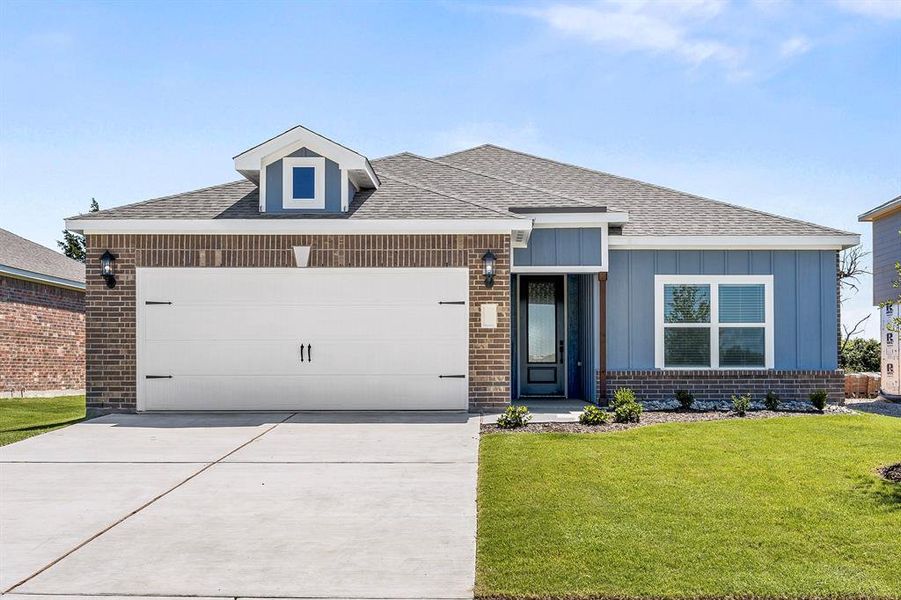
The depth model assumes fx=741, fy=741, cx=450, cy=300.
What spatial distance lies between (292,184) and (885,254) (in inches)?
645

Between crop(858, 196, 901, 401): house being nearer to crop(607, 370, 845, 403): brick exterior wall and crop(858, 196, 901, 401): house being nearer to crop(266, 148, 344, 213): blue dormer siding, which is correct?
crop(607, 370, 845, 403): brick exterior wall

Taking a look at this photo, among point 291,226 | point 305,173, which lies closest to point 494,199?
point 305,173

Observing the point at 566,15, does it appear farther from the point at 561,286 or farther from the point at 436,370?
the point at 436,370

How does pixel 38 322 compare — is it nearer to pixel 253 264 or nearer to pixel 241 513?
pixel 253 264

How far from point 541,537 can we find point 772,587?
58.4 inches

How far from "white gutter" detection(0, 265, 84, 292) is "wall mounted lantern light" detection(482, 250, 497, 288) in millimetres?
12778

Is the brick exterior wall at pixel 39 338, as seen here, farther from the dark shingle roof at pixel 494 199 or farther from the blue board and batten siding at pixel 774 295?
the blue board and batten siding at pixel 774 295

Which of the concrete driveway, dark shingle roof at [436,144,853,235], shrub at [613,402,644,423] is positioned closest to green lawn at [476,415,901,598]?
the concrete driveway

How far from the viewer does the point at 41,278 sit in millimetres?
18938

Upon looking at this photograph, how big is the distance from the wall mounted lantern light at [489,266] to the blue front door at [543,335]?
2704 mm

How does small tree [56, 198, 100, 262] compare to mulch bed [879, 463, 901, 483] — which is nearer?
mulch bed [879, 463, 901, 483]

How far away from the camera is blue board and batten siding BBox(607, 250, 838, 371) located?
42.5ft

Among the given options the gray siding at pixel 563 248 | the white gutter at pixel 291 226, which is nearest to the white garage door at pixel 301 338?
the white gutter at pixel 291 226

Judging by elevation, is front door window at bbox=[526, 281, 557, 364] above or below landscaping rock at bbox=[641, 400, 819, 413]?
above
